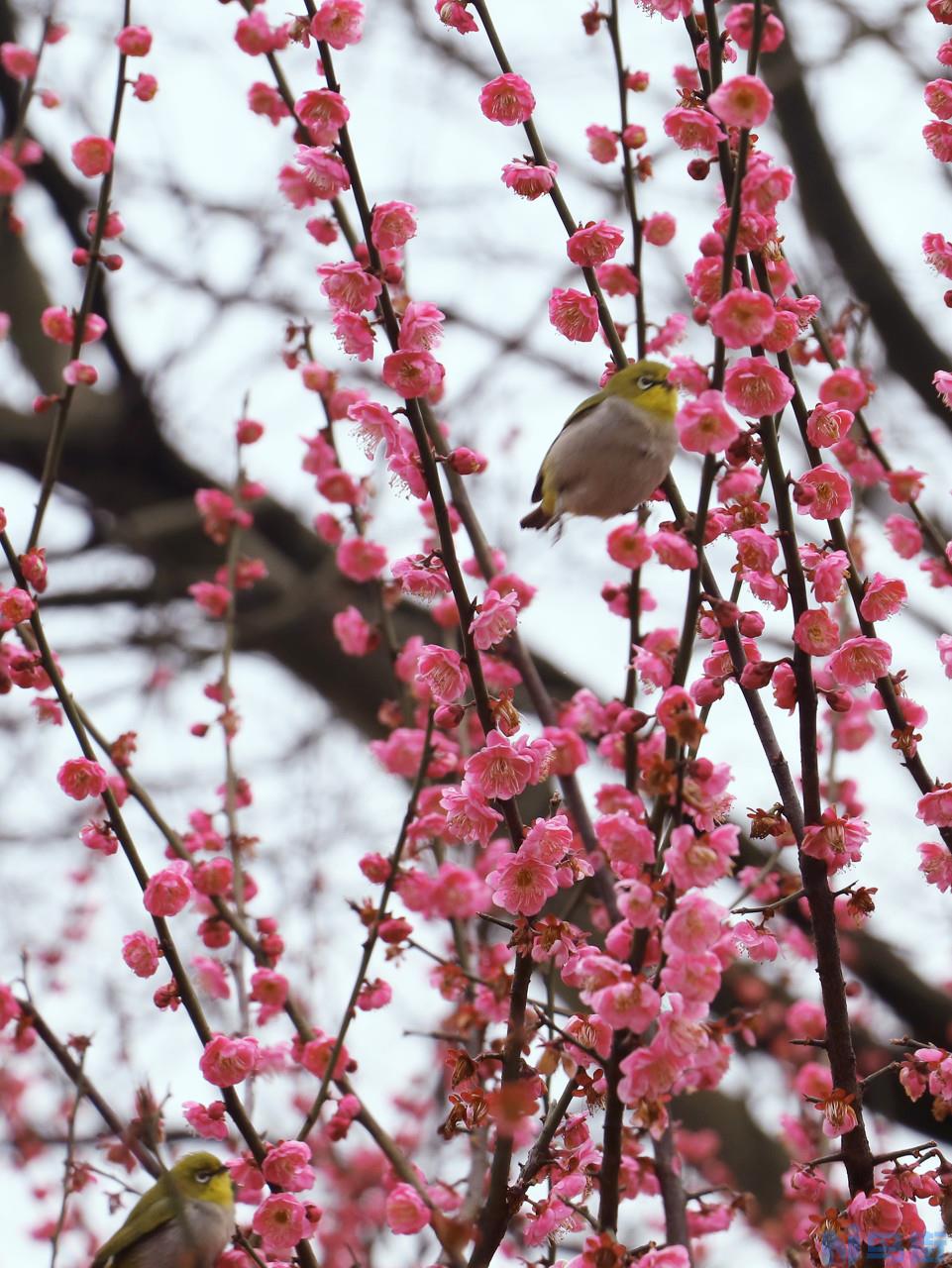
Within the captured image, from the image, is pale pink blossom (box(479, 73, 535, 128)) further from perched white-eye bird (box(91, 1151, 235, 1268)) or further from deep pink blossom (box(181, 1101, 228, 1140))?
perched white-eye bird (box(91, 1151, 235, 1268))

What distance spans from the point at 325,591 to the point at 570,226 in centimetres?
359

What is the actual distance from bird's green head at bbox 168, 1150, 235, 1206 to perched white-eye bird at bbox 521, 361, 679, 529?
6.72ft

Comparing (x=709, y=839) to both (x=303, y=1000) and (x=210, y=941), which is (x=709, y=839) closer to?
(x=210, y=941)

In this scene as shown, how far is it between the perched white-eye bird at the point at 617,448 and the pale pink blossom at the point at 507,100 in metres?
0.47

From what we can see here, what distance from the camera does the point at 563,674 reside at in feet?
16.8

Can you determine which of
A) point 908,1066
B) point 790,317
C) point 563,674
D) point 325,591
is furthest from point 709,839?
point 325,591

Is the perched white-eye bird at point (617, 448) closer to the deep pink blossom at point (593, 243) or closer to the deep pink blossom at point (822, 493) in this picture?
the deep pink blossom at point (593, 243)

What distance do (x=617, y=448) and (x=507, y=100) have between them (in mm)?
664

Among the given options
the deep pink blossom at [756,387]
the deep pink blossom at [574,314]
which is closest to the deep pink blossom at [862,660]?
the deep pink blossom at [756,387]

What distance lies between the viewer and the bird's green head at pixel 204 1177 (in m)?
3.64

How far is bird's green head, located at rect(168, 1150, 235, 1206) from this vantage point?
12.0 feet

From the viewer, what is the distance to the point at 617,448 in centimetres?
256

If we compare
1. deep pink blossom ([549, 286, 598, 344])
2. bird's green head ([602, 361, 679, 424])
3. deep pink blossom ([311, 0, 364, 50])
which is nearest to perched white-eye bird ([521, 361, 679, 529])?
bird's green head ([602, 361, 679, 424])

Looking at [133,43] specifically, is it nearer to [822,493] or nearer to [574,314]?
[574,314]
